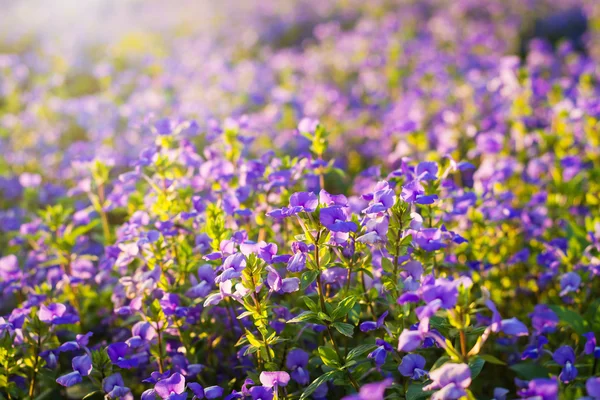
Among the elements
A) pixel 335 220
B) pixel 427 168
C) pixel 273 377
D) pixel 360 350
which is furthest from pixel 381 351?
pixel 427 168

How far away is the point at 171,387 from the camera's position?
2.11 meters

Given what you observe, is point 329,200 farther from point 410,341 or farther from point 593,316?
point 593,316

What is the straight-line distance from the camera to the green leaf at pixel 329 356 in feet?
7.14

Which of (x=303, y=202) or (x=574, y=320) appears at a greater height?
(x=303, y=202)

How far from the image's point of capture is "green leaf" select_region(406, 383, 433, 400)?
6.57ft

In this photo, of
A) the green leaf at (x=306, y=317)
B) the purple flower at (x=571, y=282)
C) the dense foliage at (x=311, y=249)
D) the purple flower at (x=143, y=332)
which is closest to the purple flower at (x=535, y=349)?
the dense foliage at (x=311, y=249)

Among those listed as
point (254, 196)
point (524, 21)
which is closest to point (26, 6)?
point (524, 21)

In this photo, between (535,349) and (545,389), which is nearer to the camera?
(545,389)

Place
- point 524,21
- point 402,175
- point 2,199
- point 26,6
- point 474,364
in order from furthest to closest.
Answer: point 26,6
point 524,21
point 2,199
point 402,175
point 474,364

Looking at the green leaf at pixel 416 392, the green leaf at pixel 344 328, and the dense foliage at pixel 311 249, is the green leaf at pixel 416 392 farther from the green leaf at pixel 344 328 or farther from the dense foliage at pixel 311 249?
the green leaf at pixel 344 328

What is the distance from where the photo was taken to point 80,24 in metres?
13.1

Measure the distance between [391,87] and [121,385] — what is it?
16.8ft

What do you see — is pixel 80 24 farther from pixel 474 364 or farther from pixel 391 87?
pixel 474 364

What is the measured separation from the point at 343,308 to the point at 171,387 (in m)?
0.70
